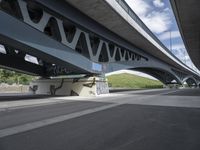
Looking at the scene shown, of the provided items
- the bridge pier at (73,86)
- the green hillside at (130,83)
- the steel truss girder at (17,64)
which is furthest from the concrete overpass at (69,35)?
the green hillside at (130,83)

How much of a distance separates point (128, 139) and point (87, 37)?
2225 cm

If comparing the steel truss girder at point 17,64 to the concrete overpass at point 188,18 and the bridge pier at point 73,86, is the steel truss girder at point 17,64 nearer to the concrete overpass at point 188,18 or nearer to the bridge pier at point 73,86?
the bridge pier at point 73,86

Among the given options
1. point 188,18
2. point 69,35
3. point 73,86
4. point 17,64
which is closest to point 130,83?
point 73,86

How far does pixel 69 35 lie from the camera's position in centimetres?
2823

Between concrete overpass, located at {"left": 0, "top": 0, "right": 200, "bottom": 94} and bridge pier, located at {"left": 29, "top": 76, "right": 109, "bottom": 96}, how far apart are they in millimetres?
124

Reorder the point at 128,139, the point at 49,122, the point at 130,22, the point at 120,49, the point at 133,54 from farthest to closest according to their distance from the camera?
the point at 133,54, the point at 120,49, the point at 130,22, the point at 49,122, the point at 128,139

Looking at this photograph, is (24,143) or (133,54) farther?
(133,54)

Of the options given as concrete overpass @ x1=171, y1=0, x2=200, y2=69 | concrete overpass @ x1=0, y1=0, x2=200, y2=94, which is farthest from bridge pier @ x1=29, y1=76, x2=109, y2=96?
concrete overpass @ x1=171, y1=0, x2=200, y2=69

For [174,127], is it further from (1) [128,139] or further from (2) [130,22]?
(2) [130,22]

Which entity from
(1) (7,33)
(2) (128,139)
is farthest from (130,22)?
(2) (128,139)

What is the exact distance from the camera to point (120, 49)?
38.7m

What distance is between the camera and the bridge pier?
29484 millimetres

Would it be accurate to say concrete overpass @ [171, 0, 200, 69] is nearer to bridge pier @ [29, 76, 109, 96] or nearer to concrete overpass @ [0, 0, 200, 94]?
concrete overpass @ [0, 0, 200, 94]

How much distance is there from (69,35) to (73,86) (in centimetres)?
656
